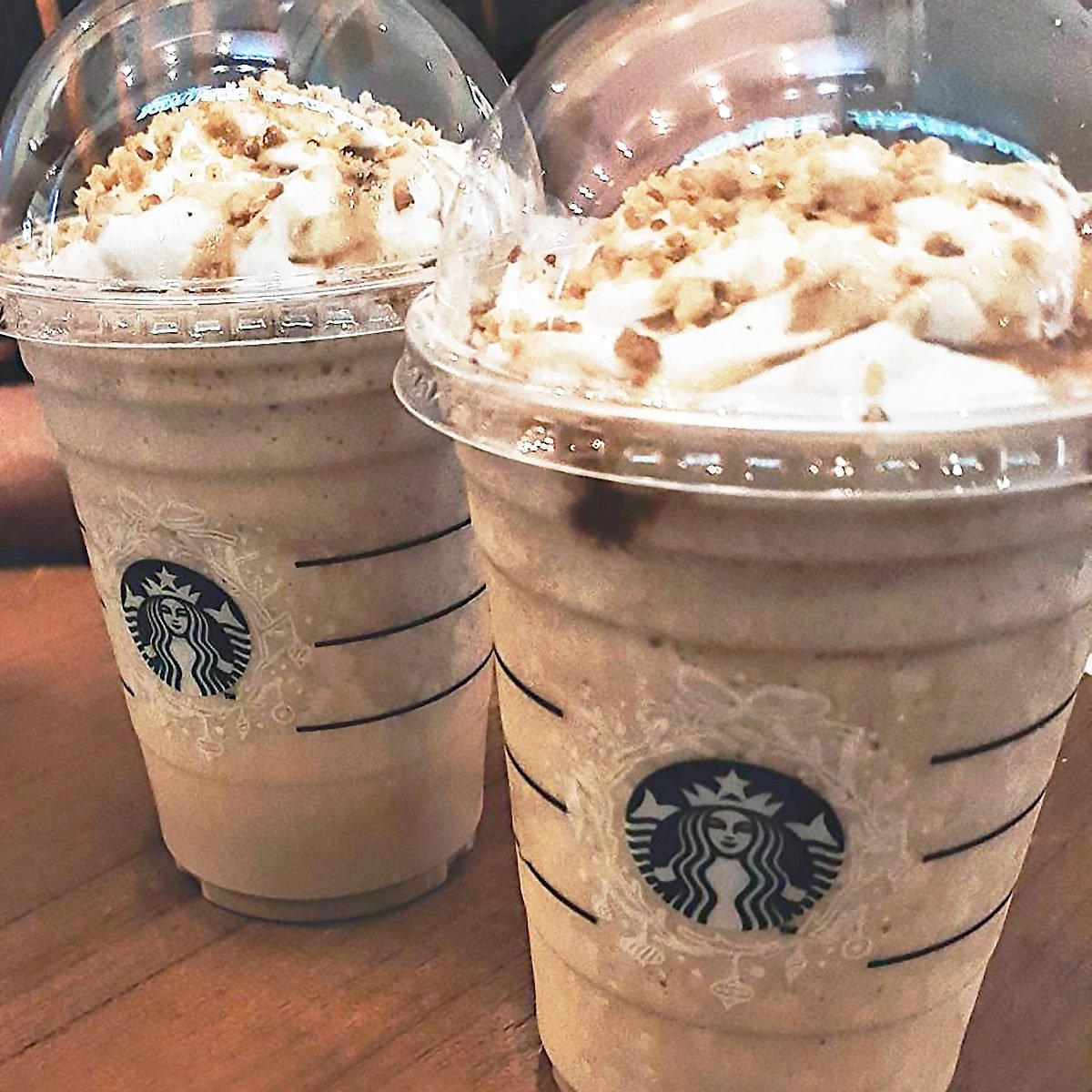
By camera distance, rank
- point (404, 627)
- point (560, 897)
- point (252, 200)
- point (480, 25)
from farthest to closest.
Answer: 1. point (480, 25)
2. point (404, 627)
3. point (252, 200)
4. point (560, 897)

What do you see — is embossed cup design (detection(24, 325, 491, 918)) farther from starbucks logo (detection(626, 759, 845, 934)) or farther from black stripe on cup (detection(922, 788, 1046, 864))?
black stripe on cup (detection(922, 788, 1046, 864))

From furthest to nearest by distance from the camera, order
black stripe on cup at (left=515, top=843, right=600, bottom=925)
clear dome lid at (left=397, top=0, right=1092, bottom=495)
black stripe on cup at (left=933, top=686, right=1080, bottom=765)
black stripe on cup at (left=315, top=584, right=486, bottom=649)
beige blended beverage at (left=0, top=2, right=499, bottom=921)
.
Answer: black stripe on cup at (left=315, top=584, right=486, bottom=649)
beige blended beverage at (left=0, top=2, right=499, bottom=921)
black stripe on cup at (left=515, top=843, right=600, bottom=925)
black stripe on cup at (left=933, top=686, right=1080, bottom=765)
clear dome lid at (left=397, top=0, right=1092, bottom=495)

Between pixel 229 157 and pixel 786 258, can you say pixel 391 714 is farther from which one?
pixel 786 258

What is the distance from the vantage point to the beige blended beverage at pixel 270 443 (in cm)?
91

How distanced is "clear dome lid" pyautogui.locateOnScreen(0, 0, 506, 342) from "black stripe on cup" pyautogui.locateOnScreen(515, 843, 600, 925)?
0.41m

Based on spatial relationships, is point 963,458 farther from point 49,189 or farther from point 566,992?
point 49,189

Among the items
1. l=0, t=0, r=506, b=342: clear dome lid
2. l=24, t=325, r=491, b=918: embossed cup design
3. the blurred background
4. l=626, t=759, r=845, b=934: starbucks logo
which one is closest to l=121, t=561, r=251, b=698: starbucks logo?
l=24, t=325, r=491, b=918: embossed cup design

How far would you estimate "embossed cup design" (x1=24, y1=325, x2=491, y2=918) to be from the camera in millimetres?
921

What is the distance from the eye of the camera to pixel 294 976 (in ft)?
3.44

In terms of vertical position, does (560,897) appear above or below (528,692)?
below

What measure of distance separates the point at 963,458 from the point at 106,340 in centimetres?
62

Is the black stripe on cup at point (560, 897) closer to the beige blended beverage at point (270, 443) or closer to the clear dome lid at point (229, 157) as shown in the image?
the beige blended beverage at point (270, 443)

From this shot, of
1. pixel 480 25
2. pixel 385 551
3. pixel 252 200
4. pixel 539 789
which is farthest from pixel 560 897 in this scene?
pixel 480 25

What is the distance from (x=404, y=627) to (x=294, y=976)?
0.31 meters
